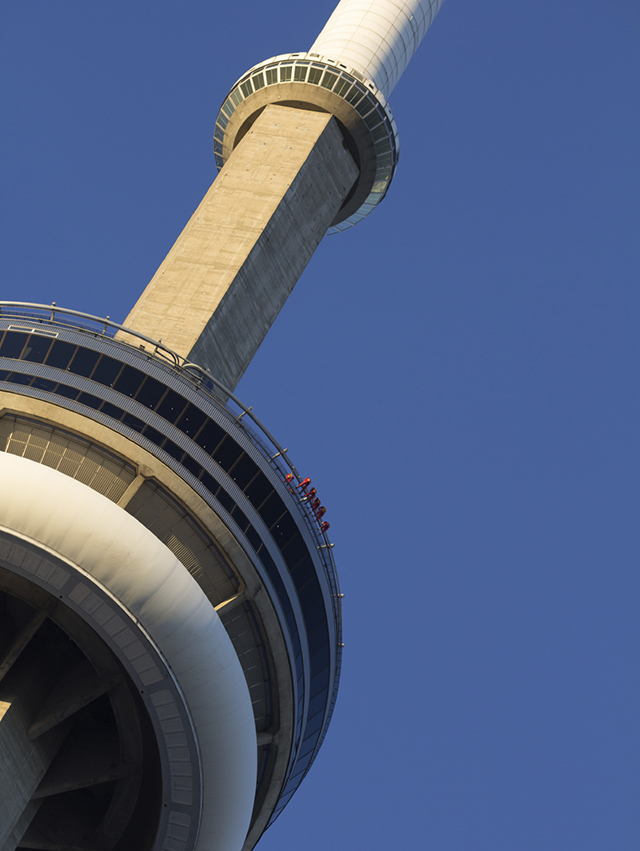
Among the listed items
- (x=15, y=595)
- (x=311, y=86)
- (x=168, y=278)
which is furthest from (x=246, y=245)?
(x=15, y=595)

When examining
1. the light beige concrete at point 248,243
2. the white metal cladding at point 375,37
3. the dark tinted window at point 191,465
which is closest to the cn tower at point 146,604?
the dark tinted window at point 191,465

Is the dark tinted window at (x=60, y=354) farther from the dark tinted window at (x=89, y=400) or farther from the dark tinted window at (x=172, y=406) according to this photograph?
the dark tinted window at (x=172, y=406)

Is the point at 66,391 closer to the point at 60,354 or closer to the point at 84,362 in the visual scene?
the point at 84,362

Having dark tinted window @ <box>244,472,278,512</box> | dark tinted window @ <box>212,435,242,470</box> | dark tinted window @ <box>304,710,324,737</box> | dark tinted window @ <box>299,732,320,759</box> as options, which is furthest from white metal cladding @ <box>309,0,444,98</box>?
dark tinted window @ <box>299,732,320,759</box>

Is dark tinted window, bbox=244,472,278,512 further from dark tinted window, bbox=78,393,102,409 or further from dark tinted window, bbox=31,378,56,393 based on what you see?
dark tinted window, bbox=31,378,56,393

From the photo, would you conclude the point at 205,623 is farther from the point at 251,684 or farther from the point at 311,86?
the point at 311,86
